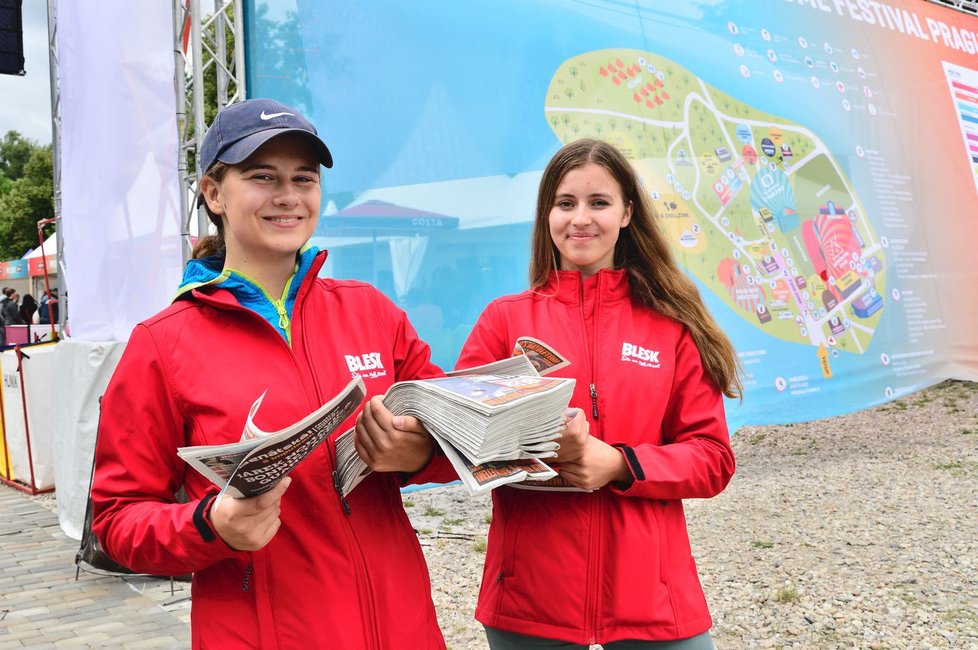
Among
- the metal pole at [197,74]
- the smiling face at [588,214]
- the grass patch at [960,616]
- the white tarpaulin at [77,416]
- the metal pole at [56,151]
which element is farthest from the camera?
the metal pole at [56,151]

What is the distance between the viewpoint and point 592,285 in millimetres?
1967

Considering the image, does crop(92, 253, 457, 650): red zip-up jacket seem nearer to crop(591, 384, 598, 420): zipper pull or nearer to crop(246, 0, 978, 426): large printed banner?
crop(591, 384, 598, 420): zipper pull

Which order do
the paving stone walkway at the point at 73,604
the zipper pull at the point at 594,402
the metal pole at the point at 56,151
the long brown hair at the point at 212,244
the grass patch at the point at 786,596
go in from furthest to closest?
the metal pole at the point at 56,151 → the grass patch at the point at 786,596 → the paving stone walkway at the point at 73,604 → the zipper pull at the point at 594,402 → the long brown hair at the point at 212,244

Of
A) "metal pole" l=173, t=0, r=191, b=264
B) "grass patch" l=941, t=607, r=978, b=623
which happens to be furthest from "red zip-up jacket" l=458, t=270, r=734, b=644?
"metal pole" l=173, t=0, r=191, b=264

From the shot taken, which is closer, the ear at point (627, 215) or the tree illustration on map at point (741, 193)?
the ear at point (627, 215)

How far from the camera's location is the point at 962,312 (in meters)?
9.66

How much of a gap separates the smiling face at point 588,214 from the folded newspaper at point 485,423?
0.58 metres

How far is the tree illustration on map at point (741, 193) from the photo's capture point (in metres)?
6.66

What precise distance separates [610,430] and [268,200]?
35.5 inches

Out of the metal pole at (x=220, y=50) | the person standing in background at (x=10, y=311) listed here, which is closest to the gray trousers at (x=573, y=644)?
the metal pole at (x=220, y=50)

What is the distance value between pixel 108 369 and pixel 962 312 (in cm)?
919

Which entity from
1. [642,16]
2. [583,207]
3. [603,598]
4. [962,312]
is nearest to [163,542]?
[603,598]

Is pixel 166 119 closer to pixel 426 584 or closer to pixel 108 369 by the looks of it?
pixel 108 369

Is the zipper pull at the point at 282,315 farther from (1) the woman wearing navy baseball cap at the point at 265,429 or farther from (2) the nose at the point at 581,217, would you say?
(2) the nose at the point at 581,217
